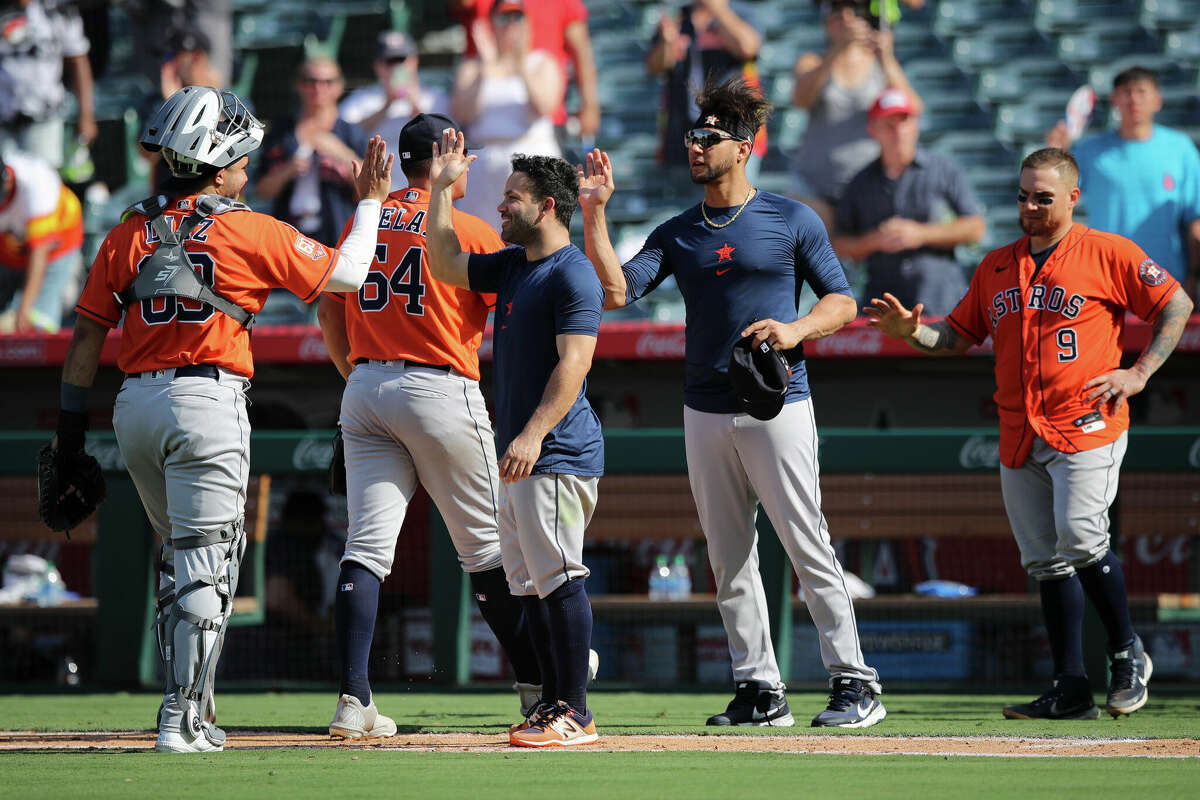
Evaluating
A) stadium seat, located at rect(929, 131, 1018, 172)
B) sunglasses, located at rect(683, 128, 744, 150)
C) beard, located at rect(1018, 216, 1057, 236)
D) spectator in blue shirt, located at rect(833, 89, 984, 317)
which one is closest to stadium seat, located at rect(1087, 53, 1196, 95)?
stadium seat, located at rect(929, 131, 1018, 172)

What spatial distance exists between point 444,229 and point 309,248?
15.9 inches

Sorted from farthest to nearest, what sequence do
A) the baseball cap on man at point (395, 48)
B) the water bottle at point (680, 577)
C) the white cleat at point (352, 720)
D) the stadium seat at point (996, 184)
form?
the stadium seat at point (996, 184) → the baseball cap on man at point (395, 48) → the water bottle at point (680, 577) → the white cleat at point (352, 720)

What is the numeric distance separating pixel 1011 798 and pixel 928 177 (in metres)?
5.67

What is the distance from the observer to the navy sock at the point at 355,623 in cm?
421

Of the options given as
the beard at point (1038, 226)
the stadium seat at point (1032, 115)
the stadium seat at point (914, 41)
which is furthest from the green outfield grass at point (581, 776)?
the stadium seat at point (914, 41)

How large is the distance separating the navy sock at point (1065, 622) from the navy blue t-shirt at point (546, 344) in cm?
179

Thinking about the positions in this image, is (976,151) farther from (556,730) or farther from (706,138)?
(556,730)

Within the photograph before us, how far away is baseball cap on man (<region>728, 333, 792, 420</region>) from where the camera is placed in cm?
418

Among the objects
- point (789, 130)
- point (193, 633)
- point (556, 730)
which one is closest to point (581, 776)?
point (556, 730)

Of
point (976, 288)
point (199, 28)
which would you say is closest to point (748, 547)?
point (976, 288)

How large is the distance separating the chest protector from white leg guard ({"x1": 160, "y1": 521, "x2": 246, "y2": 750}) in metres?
0.62

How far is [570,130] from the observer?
10.3 meters

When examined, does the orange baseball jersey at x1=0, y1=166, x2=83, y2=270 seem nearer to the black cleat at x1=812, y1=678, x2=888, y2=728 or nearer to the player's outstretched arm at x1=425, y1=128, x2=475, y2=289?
the player's outstretched arm at x1=425, y1=128, x2=475, y2=289

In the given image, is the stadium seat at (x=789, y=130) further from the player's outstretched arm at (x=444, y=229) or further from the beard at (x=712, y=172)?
the player's outstretched arm at (x=444, y=229)
